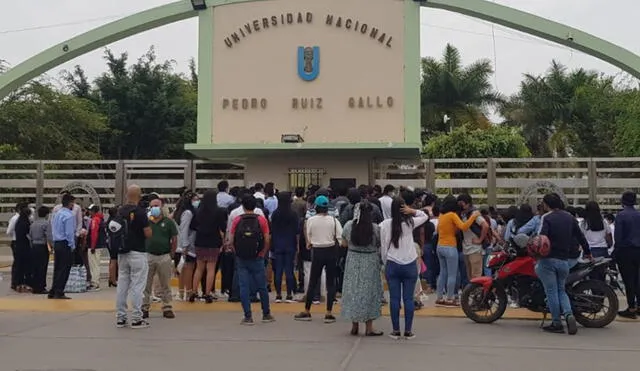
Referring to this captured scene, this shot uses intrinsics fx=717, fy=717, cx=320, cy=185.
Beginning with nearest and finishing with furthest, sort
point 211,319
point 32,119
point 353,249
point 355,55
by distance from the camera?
1. point 353,249
2. point 211,319
3. point 355,55
4. point 32,119

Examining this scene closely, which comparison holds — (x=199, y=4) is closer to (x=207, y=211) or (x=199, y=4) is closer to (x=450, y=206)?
(x=207, y=211)

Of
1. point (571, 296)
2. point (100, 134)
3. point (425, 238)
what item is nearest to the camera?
point (571, 296)

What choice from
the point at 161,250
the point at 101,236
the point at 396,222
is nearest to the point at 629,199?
the point at 396,222

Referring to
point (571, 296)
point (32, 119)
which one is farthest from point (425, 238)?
point (32, 119)

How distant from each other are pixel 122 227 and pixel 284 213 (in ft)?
8.82

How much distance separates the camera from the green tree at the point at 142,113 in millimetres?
37484

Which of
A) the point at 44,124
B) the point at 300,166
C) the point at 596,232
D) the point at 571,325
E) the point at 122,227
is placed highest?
the point at 44,124

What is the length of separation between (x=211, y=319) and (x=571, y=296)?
493 centimetres

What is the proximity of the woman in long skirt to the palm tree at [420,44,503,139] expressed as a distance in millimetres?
33325

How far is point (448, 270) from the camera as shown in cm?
1115

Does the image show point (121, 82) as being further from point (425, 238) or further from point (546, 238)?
point (546, 238)

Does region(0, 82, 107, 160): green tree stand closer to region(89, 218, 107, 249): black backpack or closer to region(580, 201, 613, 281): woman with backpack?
region(89, 218, 107, 249): black backpack

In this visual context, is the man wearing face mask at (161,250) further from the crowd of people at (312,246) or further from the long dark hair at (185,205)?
the long dark hair at (185,205)

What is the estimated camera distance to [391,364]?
23.9ft
